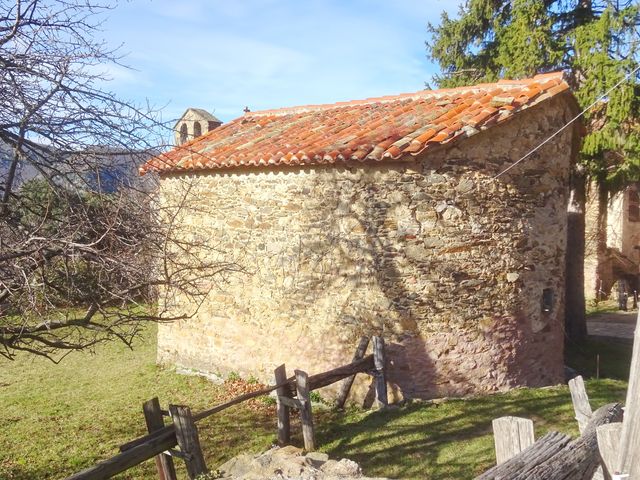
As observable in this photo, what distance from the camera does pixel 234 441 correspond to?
7.15 metres

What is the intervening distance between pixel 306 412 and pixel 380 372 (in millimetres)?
1317

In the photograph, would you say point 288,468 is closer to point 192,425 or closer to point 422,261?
point 192,425

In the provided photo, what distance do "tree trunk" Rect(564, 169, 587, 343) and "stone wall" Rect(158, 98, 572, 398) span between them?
3888 millimetres

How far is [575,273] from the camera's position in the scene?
12.4 meters

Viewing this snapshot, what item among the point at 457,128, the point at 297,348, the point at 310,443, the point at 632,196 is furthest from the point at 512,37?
the point at 632,196

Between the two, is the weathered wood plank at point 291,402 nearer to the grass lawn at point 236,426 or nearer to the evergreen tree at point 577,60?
the grass lawn at point 236,426

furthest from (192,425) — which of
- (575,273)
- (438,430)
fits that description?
(575,273)

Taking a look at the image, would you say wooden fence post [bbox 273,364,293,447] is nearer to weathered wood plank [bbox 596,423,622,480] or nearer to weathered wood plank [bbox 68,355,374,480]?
weathered wood plank [bbox 68,355,374,480]

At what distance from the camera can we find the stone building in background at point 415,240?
7.45 meters

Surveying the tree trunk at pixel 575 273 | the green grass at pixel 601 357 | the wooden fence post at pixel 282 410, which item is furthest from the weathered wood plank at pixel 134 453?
the tree trunk at pixel 575 273

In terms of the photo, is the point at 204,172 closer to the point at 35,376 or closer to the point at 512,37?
the point at 35,376

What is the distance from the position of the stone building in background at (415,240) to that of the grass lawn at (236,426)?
0.60 meters

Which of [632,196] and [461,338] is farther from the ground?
[632,196]

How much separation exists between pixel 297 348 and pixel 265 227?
1.77 metres
